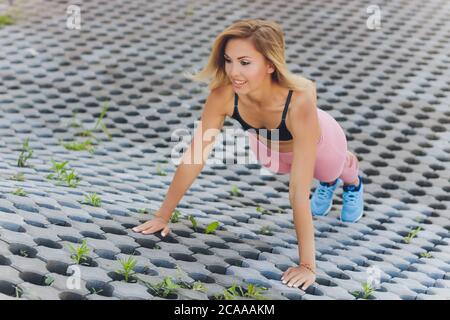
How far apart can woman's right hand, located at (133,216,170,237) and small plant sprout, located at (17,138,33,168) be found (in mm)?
1063

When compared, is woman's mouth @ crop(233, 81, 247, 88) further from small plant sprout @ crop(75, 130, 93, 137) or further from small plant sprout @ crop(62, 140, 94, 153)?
small plant sprout @ crop(75, 130, 93, 137)

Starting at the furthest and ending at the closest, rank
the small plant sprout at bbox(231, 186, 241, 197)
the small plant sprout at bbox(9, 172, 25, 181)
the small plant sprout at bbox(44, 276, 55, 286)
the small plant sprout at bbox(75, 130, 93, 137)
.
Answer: the small plant sprout at bbox(75, 130, 93, 137) → the small plant sprout at bbox(231, 186, 241, 197) → the small plant sprout at bbox(9, 172, 25, 181) → the small plant sprout at bbox(44, 276, 55, 286)

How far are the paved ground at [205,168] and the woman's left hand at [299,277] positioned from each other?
0.13ft

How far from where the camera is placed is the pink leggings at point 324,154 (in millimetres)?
3115

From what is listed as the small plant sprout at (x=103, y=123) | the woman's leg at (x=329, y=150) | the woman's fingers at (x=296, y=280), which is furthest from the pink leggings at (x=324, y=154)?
the small plant sprout at (x=103, y=123)

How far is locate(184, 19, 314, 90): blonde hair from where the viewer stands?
2.60 m

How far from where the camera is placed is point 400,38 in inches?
242

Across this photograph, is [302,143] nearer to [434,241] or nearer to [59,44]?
[434,241]

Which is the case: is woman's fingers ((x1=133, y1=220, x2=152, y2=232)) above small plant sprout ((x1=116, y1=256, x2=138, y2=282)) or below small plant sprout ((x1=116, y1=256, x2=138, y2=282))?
below

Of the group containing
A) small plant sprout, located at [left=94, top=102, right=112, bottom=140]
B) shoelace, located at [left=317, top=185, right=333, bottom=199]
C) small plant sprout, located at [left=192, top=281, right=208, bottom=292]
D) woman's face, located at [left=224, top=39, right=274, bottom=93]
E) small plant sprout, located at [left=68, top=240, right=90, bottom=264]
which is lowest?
small plant sprout, located at [left=94, top=102, right=112, bottom=140]

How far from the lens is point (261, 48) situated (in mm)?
2617

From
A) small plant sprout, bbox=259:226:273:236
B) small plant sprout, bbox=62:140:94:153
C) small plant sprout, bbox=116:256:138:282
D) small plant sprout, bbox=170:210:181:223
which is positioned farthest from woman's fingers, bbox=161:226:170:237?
small plant sprout, bbox=62:140:94:153
